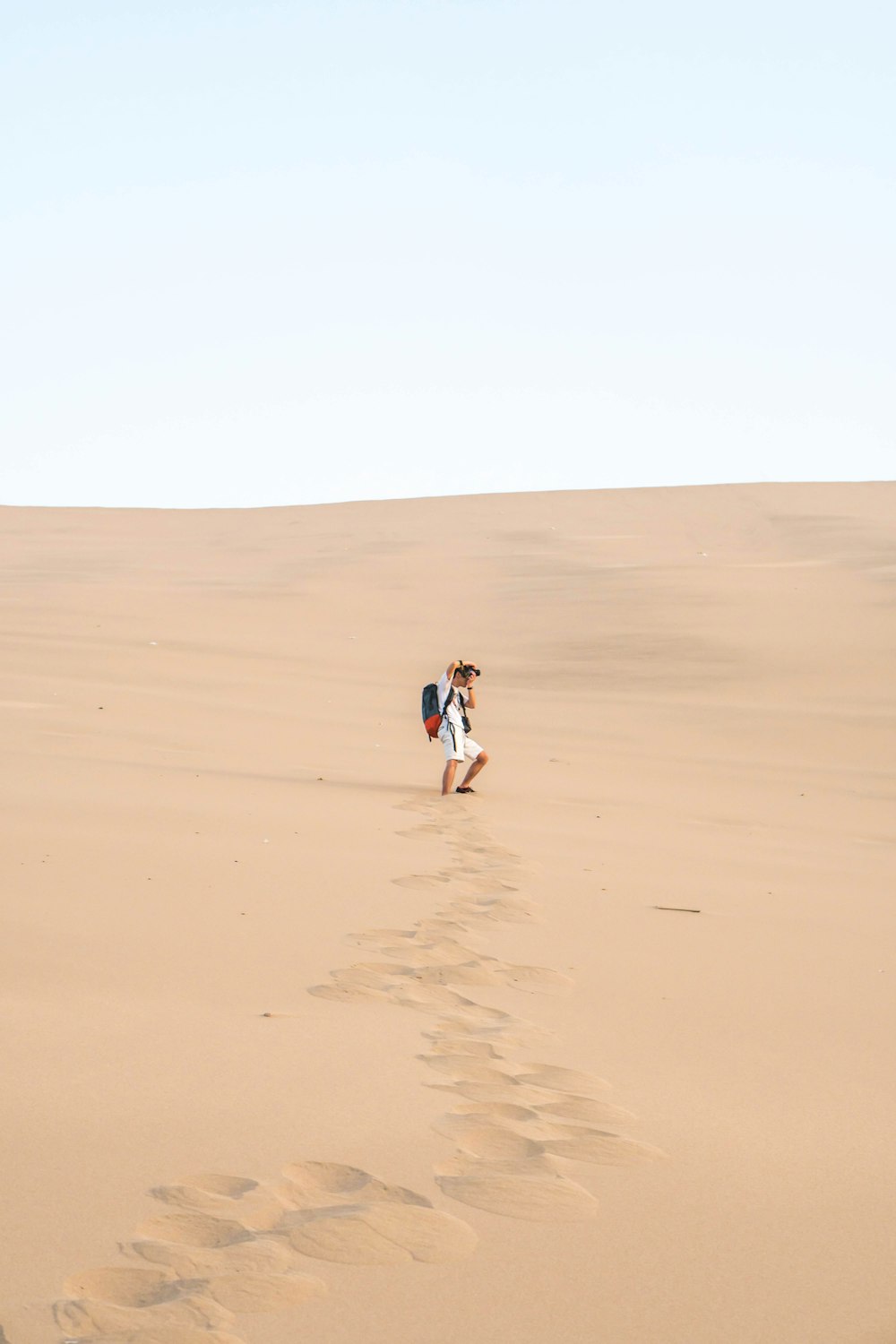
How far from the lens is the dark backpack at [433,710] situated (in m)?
9.42

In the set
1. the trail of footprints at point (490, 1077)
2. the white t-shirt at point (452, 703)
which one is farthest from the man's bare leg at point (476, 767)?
the trail of footprints at point (490, 1077)

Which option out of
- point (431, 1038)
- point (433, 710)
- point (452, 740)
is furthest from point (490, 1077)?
point (433, 710)

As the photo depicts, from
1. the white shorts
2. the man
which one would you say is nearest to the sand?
the man

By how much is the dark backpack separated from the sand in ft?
1.91

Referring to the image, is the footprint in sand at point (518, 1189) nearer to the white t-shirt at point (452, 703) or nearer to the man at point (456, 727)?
the man at point (456, 727)

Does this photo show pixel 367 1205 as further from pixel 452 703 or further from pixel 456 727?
pixel 452 703

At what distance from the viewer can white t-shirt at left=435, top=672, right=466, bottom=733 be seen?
9.44 meters

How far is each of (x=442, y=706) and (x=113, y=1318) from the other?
7368mm

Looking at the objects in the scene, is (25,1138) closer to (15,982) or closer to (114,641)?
(15,982)

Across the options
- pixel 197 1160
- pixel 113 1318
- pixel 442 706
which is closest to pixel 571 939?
pixel 197 1160

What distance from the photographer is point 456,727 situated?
9.41 m

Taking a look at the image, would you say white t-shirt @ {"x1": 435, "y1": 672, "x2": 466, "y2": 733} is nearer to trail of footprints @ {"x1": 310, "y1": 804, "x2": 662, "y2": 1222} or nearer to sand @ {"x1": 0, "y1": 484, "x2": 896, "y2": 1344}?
sand @ {"x1": 0, "y1": 484, "x2": 896, "y2": 1344}

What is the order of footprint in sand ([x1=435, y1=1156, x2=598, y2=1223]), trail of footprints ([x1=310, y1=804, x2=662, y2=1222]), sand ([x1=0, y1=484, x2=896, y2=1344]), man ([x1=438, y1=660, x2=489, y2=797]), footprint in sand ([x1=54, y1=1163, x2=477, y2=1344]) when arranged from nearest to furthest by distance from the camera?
footprint in sand ([x1=54, y1=1163, x2=477, y2=1344]), sand ([x1=0, y1=484, x2=896, y2=1344]), footprint in sand ([x1=435, y1=1156, x2=598, y2=1223]), trail of footprints ([x1=310, y1=804, x2=662, y2=1222]), man ([x1=438, y1=660, x2=489, y2=797])

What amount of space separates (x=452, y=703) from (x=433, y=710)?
154 millimetres
